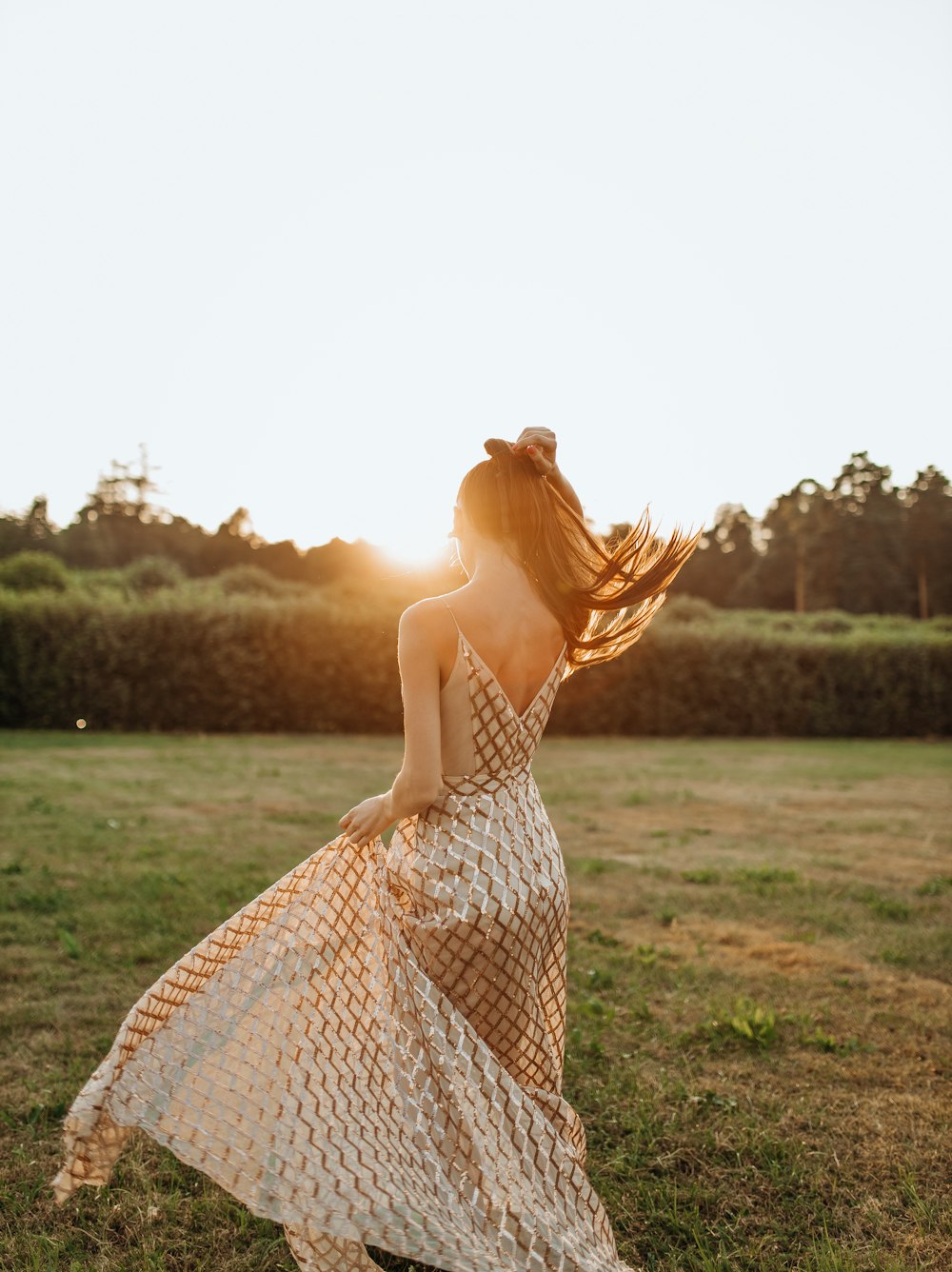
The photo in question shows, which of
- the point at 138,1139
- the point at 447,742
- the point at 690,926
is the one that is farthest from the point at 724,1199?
the point at 690,926

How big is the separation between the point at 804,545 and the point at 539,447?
157 ft

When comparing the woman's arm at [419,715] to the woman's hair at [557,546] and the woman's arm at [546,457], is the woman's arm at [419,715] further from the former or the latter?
the woman's arm at [546,457]

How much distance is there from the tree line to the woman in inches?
1208

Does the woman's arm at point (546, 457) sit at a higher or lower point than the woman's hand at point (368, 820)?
higher

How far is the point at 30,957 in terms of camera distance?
4.79m

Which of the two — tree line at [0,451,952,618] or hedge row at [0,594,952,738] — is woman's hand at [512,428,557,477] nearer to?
hedge row at [0,594,952,738]

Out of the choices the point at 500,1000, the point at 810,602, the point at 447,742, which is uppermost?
the point at 810,602

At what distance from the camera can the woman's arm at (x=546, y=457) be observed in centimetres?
246

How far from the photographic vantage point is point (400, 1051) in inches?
87.0

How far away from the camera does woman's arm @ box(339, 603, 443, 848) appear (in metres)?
2.31

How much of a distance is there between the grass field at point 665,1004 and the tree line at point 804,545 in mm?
25453

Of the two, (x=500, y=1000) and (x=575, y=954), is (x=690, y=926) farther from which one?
(x=500, y=1000)

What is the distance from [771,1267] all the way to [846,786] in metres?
9.99

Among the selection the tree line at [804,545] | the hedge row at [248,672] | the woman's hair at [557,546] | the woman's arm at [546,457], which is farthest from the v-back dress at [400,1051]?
the tree line at [804,545]
